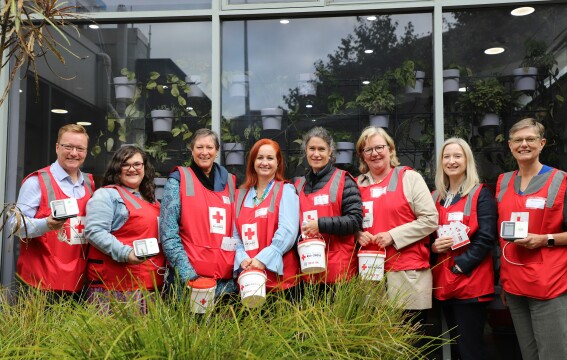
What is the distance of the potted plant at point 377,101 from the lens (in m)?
4.73

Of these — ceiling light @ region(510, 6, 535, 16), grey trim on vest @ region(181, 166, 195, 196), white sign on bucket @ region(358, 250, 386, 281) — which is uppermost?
ceiling light @ region(510, 6, 535, 16)

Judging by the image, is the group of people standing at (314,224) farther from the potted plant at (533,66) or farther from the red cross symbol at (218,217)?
the potted plant at (533,66)

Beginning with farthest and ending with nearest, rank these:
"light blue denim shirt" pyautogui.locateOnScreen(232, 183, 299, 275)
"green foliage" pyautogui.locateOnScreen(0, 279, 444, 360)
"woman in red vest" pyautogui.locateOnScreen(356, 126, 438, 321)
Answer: "woman in red vest" pyautogui.locateOnScreen(356, 126, 438, 321) < "light blue denim shirt" pyautogui.locateOnScreen(232, 183, 299, 275) < "green foliage" pyautogui.locateOnScreen(0, 279, 444, 360)

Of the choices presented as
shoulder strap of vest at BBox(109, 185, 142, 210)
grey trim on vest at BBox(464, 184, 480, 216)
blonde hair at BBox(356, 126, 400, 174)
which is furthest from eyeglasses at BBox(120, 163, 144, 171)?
grey trim on vest at BBox(464, 184, 480, 216)

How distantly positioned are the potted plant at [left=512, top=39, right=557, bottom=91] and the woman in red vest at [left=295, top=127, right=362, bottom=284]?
5.41ft

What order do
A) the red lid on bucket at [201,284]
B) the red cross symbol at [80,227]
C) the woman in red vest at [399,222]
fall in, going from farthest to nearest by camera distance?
the red cross symbol at [80,227] < the woman in red vest at [399,222] < the red lid on bucket at [201,284]

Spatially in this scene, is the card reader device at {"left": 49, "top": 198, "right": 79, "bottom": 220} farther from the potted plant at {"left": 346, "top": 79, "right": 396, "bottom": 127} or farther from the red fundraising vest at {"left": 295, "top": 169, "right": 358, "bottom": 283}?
the potted plant at {"left": 346, "top": 79, "right": 396, "bottom": 127}

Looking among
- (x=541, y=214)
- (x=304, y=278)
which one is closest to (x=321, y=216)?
(x=304, y=278)

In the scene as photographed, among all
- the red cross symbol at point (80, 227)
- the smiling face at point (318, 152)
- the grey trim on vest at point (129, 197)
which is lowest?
the red cross symbol at point (80, 227)

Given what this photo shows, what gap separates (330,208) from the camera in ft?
12.6

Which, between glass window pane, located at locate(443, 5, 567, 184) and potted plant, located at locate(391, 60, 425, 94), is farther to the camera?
potted plant, located at locate(391, 60, 425, 94)

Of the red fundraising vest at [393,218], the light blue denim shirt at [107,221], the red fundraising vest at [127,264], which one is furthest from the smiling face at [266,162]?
the light blue denim shirt at [107,221]

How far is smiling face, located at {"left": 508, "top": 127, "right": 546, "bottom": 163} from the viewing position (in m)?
3.64

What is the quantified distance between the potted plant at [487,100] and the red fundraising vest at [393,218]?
1.12 meters
